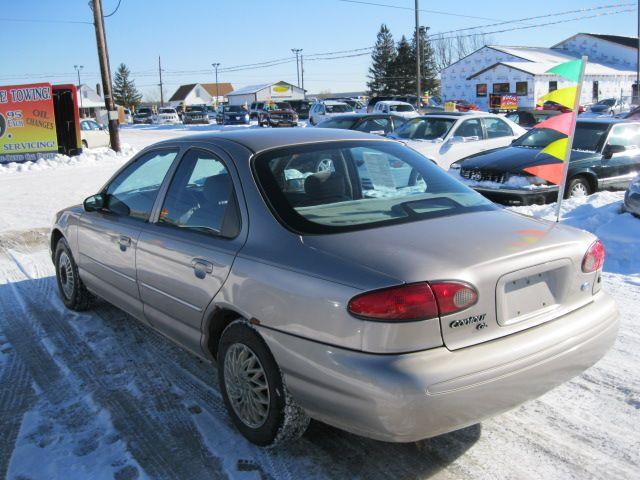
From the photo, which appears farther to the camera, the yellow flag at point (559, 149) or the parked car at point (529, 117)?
the parked car at point (529, 117)

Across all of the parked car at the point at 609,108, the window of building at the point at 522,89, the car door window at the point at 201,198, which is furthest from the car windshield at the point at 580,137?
the window of building at the point at 522,89

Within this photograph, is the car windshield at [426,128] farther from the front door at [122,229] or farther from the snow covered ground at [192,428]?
the front door at [122,229]

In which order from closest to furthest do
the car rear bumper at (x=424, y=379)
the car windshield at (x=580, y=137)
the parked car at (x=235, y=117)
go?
the car rear bumper at (x=424, y=379), the car windshield at (x=580, y=137), the parked car at (x=235, y=117)

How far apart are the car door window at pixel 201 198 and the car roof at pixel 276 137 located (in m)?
0.16

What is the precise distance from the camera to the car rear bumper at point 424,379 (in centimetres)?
240

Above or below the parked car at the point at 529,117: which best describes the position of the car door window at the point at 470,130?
below

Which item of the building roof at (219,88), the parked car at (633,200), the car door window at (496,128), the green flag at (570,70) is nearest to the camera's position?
the green flag at (570,70)

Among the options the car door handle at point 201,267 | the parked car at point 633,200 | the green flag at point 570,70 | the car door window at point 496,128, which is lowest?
the parked car at point 633,200

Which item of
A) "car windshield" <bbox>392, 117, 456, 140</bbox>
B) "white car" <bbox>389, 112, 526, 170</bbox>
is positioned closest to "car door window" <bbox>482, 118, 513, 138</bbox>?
"white car" <bbox>389, 112, 526, 170</bbox>

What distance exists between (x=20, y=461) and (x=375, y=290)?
2073 millimetres

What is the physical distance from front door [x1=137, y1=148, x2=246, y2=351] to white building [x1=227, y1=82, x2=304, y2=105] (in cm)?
8569

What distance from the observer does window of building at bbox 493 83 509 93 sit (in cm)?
5606

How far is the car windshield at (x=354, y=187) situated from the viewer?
3.10m

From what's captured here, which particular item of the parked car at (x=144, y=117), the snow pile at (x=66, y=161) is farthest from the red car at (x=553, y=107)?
the parked car at (x=144, y=117)
